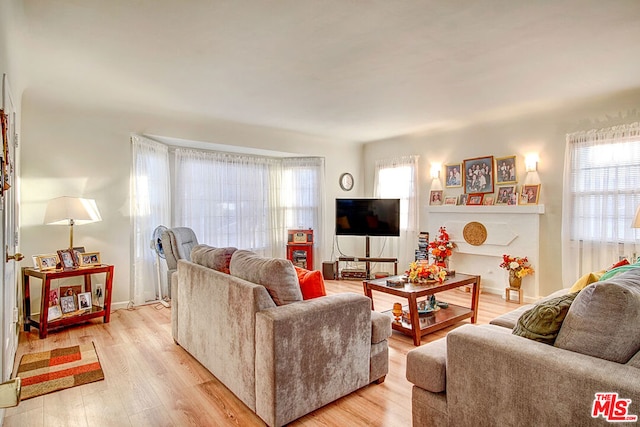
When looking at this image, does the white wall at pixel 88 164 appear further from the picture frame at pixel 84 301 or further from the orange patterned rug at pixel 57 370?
the orange patterned rug at pixel 57 370

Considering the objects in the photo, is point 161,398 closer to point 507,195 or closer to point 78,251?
point 78,251

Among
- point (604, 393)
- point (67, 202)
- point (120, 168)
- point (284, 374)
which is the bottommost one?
point (284, 374)

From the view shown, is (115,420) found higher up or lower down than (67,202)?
lower down

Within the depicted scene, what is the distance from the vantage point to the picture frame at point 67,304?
3537 millimetres

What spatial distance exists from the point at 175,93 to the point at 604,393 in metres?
4.08

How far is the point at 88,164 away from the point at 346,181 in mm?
4114

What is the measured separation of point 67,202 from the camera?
344cm

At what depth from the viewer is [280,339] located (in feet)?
6.01

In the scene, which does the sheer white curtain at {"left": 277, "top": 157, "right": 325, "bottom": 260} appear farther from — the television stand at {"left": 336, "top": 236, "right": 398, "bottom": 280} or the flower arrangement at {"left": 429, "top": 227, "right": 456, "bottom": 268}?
the flower arrangement at {"left": 429, "top": 227, "right": 456, "bottom": 268}

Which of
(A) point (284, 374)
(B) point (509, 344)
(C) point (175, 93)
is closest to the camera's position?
(B) point (509, 344)

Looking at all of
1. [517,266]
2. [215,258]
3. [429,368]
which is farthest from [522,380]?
[517,266]

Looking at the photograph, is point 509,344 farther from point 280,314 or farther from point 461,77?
point 461,77

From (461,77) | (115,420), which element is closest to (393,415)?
(115,420)

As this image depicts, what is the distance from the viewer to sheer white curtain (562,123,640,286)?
12.2 ft
